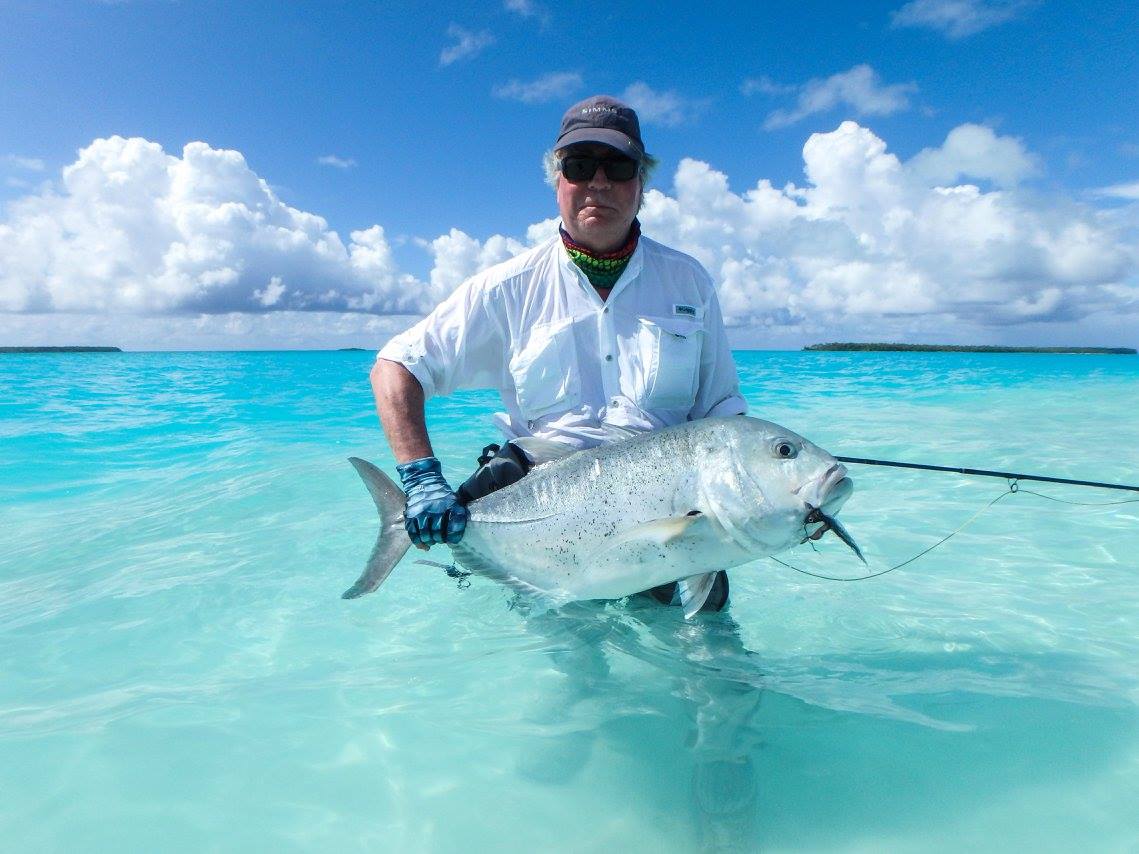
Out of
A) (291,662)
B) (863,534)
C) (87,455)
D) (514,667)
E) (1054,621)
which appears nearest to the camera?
(514,667)

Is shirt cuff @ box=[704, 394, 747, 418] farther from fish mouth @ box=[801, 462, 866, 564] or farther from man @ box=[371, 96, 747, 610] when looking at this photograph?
fish mouth @ box=[801, 462, 866, 564]

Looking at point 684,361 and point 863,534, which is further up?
point 684,361

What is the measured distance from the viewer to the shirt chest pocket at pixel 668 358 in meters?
2.97

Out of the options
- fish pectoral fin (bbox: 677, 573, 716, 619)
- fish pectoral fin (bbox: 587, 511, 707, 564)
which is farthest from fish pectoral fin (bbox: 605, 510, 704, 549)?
fish pectoral fin (bbox: 677, 573, 716, 619)

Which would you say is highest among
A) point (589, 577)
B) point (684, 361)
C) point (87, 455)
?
point (684, 361)

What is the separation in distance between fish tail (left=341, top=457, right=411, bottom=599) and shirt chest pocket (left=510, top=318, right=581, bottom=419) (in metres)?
0.77

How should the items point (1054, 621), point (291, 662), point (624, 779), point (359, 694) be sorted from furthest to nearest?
point (1054, 621)
point (291, 662)
point (359, 694)
point (624, 779)

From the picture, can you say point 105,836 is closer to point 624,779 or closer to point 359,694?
point 359,694

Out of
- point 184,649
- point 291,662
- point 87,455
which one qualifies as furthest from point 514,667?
point 87,455

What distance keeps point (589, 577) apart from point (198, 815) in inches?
60.1

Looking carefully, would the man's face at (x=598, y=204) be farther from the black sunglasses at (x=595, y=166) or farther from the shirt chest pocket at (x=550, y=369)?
the shirt chest pocket at (x=550, y=369)

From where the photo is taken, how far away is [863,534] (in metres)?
5.54

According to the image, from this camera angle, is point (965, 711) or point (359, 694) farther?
point (359, 694)

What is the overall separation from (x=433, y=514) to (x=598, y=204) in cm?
150
